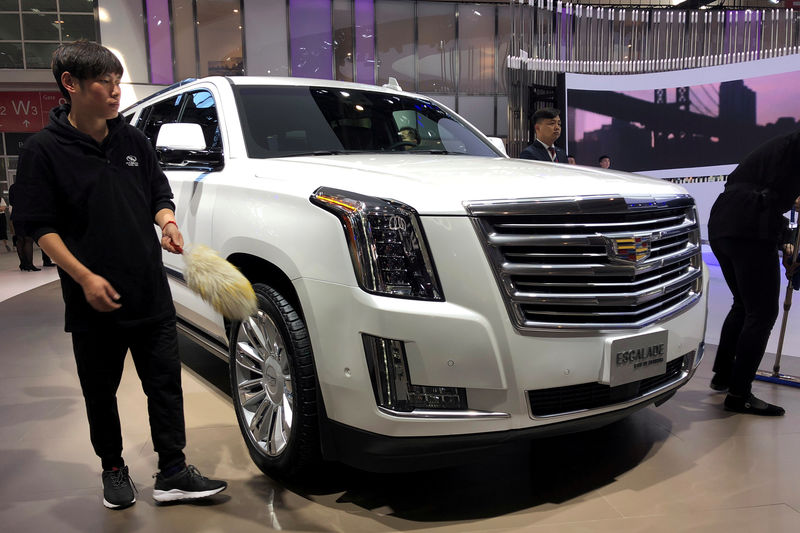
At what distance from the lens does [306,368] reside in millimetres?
2355

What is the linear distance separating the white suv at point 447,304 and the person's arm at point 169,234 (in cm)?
31

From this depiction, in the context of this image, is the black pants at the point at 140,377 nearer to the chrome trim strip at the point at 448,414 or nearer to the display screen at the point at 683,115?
the chrome trim strip at the point at 448,414

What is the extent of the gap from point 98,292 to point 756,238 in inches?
123

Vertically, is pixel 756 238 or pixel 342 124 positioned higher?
pixel 342 124

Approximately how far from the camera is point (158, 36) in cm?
1582

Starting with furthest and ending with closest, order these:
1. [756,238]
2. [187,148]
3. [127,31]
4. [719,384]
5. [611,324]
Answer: [127,31]
[719,384]
[756,238]
[187,148]
[611,324]

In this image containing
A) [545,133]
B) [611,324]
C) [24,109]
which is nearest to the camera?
[611,324]

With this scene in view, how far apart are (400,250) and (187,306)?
2.00 m

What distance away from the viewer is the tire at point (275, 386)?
238cm

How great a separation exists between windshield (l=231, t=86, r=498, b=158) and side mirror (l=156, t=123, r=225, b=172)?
0.21 metres

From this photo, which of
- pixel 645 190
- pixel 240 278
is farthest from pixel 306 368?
pixel 645 190

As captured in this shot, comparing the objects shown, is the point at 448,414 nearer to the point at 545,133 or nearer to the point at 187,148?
the point at 187,148

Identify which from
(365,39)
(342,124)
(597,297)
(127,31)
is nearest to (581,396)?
(597,297)

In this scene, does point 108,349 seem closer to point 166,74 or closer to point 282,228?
point 282,228
